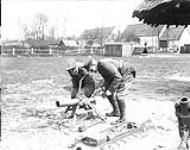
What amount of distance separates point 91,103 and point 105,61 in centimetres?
107

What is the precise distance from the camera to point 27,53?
3578 centimetres

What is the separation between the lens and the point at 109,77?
619 cm

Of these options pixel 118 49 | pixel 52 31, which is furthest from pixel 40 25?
pixel 118 49

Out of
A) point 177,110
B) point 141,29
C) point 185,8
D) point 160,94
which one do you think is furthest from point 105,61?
point 141,29

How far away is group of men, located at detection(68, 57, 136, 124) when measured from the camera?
6012 mm

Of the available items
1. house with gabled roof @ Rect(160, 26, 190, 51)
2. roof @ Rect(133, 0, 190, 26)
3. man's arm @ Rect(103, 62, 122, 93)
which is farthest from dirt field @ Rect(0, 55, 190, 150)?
house with gabled roof @ Rect(160, 26, 190, 51)

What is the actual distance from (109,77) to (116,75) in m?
0.29

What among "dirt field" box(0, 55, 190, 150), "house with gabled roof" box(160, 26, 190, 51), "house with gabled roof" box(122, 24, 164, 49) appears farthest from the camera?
"house with gabled roof" box(122, 24, 164, 49)

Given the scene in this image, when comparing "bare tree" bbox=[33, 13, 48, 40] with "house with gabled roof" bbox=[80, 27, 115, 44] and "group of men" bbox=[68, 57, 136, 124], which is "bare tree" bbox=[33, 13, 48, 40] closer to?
"house with gabled roof" bbox=[80, 27, 115, 44]

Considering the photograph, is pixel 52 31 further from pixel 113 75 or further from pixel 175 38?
pixel 113 75

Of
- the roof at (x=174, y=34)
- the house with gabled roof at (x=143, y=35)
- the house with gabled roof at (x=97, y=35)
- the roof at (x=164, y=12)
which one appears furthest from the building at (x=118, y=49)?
the house with gabled roof at (x=97, y=35)

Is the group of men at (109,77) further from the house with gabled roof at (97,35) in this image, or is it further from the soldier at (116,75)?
the house with gabled roof at (97,35)

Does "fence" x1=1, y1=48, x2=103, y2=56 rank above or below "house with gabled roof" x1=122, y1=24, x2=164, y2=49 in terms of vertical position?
below

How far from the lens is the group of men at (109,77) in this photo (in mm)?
6012
